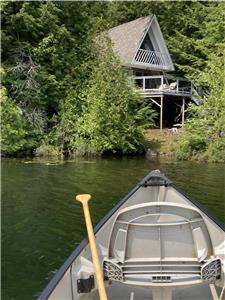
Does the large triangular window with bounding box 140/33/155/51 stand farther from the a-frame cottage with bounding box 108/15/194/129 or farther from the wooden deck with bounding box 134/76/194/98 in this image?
the wooden deck with bounding box 134/76/194/98

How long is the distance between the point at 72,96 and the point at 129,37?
23.9 ft

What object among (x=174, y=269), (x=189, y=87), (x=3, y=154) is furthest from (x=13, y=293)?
(x=189, y=87)

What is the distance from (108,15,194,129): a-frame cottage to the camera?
26.8 meters

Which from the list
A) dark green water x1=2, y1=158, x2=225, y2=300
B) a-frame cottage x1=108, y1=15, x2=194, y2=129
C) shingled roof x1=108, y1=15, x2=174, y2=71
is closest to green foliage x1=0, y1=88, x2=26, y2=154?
dark green water x1=2, y1=158, x2=225, y2=300

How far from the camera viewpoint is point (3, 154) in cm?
2100

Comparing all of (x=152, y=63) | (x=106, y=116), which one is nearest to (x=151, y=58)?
(x=152, y=63)

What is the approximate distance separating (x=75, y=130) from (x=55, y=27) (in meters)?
5.66

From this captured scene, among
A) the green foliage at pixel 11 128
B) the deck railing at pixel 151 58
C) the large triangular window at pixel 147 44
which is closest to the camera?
the green foliage at pixel 11 128

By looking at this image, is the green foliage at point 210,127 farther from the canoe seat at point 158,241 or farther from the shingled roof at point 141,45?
the canoe seat at point 158,241

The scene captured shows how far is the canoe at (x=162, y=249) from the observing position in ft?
16.6

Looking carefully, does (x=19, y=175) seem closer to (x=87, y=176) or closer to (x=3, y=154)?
(x=87, y=176)

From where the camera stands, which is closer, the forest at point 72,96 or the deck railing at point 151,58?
the forest at point 72,96

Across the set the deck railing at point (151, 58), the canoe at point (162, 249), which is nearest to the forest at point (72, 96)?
the deck railing at point (151, 58)

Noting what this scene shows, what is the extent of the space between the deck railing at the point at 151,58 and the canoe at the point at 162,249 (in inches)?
902
